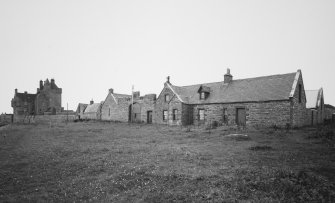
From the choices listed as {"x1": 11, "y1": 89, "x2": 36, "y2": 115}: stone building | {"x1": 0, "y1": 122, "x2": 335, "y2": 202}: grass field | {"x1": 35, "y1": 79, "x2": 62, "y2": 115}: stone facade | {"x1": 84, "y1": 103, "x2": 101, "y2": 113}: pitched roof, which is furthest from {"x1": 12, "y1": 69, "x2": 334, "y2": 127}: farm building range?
{"x1": 11, "y1": 89, "x2": 36, "y2": 115}: stone building

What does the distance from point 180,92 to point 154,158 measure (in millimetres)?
26773

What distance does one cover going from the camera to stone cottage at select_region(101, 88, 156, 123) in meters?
40.2

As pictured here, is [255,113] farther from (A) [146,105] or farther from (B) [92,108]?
(B) [92,108]

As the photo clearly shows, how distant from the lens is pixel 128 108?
45.0 metres

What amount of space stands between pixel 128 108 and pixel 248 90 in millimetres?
23299

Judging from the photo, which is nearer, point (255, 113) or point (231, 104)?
point (255, 113)

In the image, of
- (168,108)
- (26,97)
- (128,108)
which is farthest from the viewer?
(26,97)

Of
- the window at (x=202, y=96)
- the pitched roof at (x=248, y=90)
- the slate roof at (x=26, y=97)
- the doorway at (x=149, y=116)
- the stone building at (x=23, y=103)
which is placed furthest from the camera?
the slate roof at (x=26, y=97)

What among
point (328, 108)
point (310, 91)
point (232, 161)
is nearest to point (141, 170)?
point (232, 161)

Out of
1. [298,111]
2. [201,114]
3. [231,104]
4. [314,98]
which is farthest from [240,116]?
[314,98]

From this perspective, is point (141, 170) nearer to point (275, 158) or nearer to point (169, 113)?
point (275, 158)

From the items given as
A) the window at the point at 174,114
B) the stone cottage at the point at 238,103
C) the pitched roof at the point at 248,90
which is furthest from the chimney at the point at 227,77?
the window at the point at 174,114

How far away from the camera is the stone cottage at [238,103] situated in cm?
2688

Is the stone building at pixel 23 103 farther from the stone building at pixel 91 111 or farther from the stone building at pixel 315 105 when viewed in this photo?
the stone building at pixel 315 105
